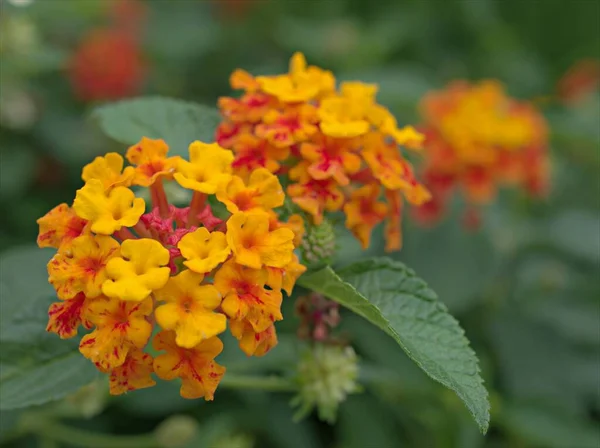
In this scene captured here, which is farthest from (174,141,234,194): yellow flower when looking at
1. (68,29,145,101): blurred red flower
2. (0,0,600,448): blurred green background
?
(68,29,145,101): blurred red flower

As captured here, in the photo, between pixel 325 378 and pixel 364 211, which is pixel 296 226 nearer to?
pixel 364 211

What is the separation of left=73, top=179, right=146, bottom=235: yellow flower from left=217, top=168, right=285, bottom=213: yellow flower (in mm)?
106

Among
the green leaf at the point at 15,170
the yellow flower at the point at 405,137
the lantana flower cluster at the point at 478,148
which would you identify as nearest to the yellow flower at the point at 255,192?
the yellow flower at the point at 405,137

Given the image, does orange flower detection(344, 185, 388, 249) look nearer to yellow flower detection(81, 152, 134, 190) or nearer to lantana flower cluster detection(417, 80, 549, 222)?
Result: yellow flower detection(81, 152, 134, 190)

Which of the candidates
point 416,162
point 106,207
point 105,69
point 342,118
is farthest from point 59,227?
point 105,69

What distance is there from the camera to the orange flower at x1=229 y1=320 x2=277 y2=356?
0.79 meters

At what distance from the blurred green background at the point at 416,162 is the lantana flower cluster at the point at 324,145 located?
23 cm

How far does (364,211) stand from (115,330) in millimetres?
398

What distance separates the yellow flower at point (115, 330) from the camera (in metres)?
0.76

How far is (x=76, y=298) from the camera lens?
2.64ft

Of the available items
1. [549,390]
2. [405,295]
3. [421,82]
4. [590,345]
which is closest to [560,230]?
[590,345]

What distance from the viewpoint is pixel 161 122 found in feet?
3.61

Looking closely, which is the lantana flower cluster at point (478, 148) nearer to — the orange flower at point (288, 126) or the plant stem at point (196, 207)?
the orange flower at point (288, 126)

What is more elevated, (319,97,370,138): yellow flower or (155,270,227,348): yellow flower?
(319,97,370,138): yellow flower
